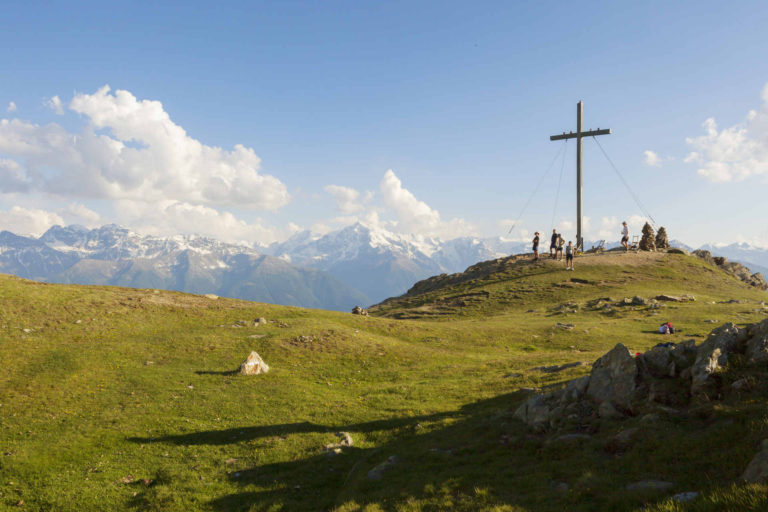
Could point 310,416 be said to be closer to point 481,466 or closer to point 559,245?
point 481,466

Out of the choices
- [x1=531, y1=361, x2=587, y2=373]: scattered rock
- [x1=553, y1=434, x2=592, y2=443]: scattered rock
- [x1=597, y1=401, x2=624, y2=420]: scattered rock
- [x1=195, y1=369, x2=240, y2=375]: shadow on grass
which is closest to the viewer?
[x1=553, y1=434, x2=592, y2=443]: scattered rock

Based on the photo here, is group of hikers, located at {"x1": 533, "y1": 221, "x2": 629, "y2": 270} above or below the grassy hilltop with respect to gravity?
above

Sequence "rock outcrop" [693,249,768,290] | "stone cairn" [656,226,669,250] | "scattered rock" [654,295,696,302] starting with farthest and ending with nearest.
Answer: "stone cairn" [656,226,669,250]
"rock outcrop" [693,249,768,290]
"scattered rock" [654,295,696,302]

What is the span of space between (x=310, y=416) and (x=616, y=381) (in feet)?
52.9

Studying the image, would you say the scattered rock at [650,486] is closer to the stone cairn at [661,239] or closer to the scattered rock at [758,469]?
the scattered rock at [758,469]

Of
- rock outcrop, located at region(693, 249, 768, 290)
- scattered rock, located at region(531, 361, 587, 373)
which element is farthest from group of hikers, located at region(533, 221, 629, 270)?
scattered rock, located at region(531, 361, 587, 373)

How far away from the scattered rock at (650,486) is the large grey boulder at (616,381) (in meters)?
4.77

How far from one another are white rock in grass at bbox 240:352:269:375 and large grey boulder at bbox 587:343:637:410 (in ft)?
75.0

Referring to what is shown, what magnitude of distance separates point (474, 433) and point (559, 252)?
71.9m

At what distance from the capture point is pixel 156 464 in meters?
17.5

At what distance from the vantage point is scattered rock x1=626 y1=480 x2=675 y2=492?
980 centimetres

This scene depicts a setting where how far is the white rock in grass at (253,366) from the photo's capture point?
2930 centimetres

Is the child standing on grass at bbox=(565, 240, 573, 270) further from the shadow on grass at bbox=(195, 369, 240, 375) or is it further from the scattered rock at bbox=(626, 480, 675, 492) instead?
the scattered rock at bbox=(626, 480, 675, 492)

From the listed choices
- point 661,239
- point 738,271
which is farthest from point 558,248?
point 738,271
